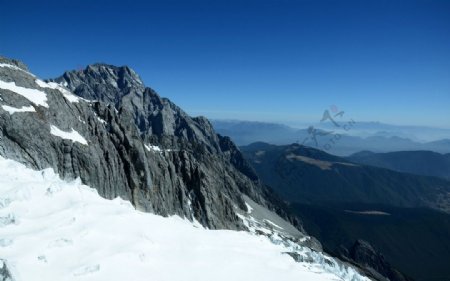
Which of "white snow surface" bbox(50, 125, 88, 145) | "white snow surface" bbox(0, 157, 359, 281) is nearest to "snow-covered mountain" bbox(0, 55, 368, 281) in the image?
"white snow surface" bbox(0, 157, 359, 281)

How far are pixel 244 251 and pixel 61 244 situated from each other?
32.8 m

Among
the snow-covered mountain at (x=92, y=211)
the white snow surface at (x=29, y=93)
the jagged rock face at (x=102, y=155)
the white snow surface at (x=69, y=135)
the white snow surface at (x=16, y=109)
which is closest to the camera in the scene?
the snow-covered mountain at (x=92, y=211)

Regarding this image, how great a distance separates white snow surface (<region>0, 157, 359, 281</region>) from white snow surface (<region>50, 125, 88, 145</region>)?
33.6 ft

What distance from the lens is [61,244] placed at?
3919 cm

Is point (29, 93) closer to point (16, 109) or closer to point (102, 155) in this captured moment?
point (16, 109)

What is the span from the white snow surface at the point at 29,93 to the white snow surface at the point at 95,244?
1694 centimetres

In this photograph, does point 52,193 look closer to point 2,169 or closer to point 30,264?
point 2,169

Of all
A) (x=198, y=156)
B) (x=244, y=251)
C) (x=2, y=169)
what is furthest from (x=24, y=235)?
(x=198, y=156)

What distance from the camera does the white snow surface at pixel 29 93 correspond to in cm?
6606

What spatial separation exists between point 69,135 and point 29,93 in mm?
10179

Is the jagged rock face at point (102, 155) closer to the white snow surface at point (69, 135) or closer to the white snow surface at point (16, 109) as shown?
the white snow surface at point (16, 109)

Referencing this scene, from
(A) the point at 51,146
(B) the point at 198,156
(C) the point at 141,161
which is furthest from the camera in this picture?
(B) the point at 198,156

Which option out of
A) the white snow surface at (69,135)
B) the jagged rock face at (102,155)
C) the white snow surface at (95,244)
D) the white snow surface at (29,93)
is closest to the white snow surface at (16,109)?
Answer: the jagged rock face at (102,155)

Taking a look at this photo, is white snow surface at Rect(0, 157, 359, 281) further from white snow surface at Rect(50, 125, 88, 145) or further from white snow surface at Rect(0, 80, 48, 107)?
white snow surface at Rect(0, 80, 48, 107)
